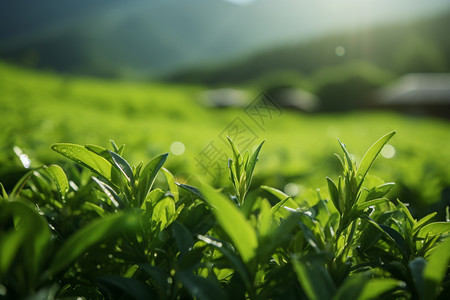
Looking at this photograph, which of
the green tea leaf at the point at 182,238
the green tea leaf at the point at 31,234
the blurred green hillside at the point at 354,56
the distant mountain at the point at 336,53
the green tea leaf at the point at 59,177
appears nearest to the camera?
the green tea leaf at the point at 31,234

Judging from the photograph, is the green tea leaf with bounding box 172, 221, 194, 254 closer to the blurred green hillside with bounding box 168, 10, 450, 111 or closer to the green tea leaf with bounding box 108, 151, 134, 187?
the green tea leaf with bounding box 108, 151, 134, 187

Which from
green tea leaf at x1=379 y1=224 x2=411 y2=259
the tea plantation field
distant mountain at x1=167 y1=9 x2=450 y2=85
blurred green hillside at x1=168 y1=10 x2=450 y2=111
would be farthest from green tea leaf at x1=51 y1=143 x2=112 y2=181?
distant mountain at x1=167 y1=9 x2=450 y2=85

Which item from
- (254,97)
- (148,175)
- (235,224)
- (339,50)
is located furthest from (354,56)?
(235,224)

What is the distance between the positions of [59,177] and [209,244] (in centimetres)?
34

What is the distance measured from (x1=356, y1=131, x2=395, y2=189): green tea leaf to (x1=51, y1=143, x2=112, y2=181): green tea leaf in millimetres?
463

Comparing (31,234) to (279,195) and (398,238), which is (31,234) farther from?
(398,238)

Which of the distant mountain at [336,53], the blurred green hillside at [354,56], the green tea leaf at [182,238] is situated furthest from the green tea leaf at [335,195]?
the distant mountain at [336,53]

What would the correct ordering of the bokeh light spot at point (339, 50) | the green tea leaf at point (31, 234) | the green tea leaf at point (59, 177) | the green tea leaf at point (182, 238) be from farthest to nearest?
1. the bokeh light spot at point (339, 50)
2. the green tea leaf at point (59, 177)
3. the green tea leaf at point (182, 238)
4. the green tea leaf at point (31, 234)

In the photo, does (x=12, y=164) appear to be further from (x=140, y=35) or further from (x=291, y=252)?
(x=140, y=35)

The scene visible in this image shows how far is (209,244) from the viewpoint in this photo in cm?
62

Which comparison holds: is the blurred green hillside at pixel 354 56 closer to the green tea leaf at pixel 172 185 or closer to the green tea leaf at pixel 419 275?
the green tea leaf at pixel 172 185

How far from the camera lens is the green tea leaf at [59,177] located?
0.70 metres

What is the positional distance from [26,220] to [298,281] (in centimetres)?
41

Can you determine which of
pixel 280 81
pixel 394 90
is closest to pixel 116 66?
pixel 280 81
